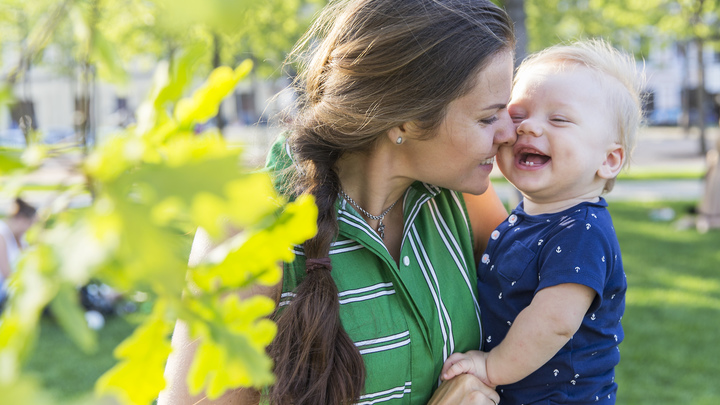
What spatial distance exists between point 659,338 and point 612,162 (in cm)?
382

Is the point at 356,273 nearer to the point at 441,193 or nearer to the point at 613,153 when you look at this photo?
the point at 441,193

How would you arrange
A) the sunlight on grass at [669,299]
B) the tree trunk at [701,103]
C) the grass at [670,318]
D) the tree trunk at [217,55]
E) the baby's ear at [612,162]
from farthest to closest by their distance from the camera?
the tree trunk at [701,103] → the sunlight on grass at [669,299] → the tree trunk at [217,55] → the grass at [670,318] → the baby's ear at [612,162]

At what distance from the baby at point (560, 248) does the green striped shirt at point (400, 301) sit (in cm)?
7

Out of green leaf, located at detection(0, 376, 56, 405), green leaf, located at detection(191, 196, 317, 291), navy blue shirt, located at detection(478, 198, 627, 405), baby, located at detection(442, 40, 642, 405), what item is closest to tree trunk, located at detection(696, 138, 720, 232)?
baby, located at detection(442, 40, 642, 405)

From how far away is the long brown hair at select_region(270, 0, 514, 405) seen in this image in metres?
1.56

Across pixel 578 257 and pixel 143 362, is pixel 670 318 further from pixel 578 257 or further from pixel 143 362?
pixel 143 362

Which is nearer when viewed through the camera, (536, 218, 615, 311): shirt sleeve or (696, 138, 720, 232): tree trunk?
(536, 218, 615, 311): shirt sleeve

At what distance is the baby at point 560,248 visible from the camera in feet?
5.56

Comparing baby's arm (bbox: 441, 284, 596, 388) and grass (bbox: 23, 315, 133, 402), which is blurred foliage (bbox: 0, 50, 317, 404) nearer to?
baby's arm (bbox: 441, 284, 596, 388)

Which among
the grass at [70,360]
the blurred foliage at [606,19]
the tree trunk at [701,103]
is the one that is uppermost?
the blurred foliage at [606,19]

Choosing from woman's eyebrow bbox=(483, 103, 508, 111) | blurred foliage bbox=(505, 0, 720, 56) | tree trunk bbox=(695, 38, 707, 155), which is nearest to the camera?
woman's eyebrow bbox=(483, 103, 508, 111)

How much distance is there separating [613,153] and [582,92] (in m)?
0.21

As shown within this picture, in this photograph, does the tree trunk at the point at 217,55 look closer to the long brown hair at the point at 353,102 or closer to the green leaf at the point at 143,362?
the long brown hair at the point at 353,102

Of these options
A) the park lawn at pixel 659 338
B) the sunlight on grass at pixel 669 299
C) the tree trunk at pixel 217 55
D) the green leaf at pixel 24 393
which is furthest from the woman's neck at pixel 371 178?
the sunlight on grass at pixel 669 299
